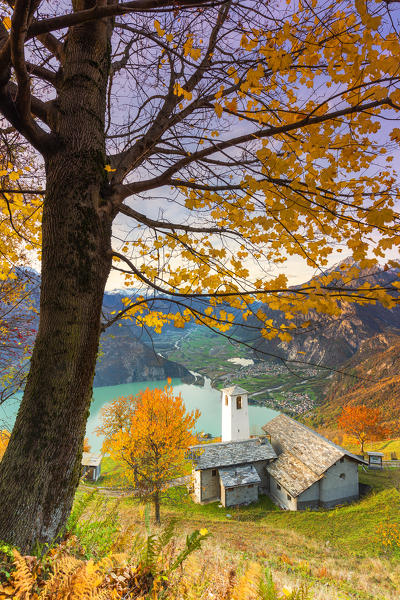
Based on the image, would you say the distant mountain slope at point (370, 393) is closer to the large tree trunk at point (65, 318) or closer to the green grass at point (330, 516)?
the green grass at point (330, 516)

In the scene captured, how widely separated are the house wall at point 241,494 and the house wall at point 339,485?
163 inches

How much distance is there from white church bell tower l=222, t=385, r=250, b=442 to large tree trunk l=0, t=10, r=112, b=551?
903 inches

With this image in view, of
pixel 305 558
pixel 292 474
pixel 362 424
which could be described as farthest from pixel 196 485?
pixel 362 424

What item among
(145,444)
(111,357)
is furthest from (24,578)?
(111,357)

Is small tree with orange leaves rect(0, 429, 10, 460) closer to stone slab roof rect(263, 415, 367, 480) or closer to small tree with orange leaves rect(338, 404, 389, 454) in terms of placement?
stone slab roof rect(263, 415, 367, 480)

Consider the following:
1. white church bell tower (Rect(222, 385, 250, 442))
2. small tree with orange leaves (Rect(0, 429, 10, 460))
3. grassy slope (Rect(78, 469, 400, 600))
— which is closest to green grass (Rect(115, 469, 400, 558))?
grassy slope (Rect(78, 469, 400, 600))

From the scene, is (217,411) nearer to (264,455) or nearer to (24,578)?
(264,455)

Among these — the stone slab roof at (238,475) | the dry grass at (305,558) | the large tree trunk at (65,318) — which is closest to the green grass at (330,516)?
the dry grass at (305,558)

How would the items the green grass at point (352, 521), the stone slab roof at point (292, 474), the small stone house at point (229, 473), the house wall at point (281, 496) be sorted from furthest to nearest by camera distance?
the small stone house at point (229, 473), the house wall at point (281, 496), the stone slab roof at point (292, 474), the green grass at point (352, 521)

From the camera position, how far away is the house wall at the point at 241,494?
17.2 metres

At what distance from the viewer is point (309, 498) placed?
16453mm

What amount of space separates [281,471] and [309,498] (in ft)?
7.32

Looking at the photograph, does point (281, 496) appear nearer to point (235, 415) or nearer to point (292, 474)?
point (292, 474)

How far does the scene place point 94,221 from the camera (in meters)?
2.11
